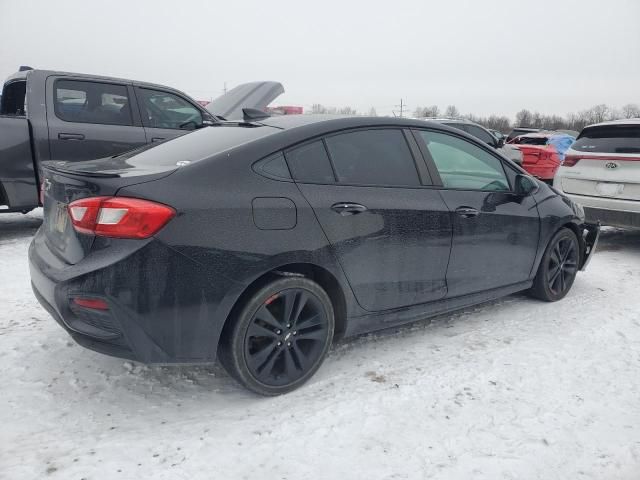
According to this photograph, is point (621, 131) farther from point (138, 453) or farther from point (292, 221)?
point (138, 453)

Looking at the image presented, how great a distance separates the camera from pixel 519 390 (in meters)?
2.85

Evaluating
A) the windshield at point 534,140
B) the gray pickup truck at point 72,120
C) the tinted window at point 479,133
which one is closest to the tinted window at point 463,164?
the gray pickup truck at point 72,120

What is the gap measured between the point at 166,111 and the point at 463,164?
421 centimetres

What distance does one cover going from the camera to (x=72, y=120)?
570cm

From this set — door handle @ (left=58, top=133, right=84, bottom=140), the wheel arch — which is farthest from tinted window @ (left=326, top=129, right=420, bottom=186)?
door handle @ (left=58, top=133, right=84, bottom=140)

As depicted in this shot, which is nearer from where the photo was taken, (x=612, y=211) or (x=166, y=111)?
(x=612, y=211)

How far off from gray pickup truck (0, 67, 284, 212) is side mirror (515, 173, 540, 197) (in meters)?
3.10

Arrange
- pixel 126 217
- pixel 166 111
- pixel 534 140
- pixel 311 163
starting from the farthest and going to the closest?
pixel 534 140, pixel 166 111, pixel 311 163, pixel 126 217

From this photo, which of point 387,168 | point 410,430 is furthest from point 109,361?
point 387,168

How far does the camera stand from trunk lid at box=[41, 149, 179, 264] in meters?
2.37

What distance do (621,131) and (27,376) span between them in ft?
21.1

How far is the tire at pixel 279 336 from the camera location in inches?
101

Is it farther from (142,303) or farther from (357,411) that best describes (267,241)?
(357,411)

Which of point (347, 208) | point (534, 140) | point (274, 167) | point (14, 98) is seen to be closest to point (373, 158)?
point (347, 208)
